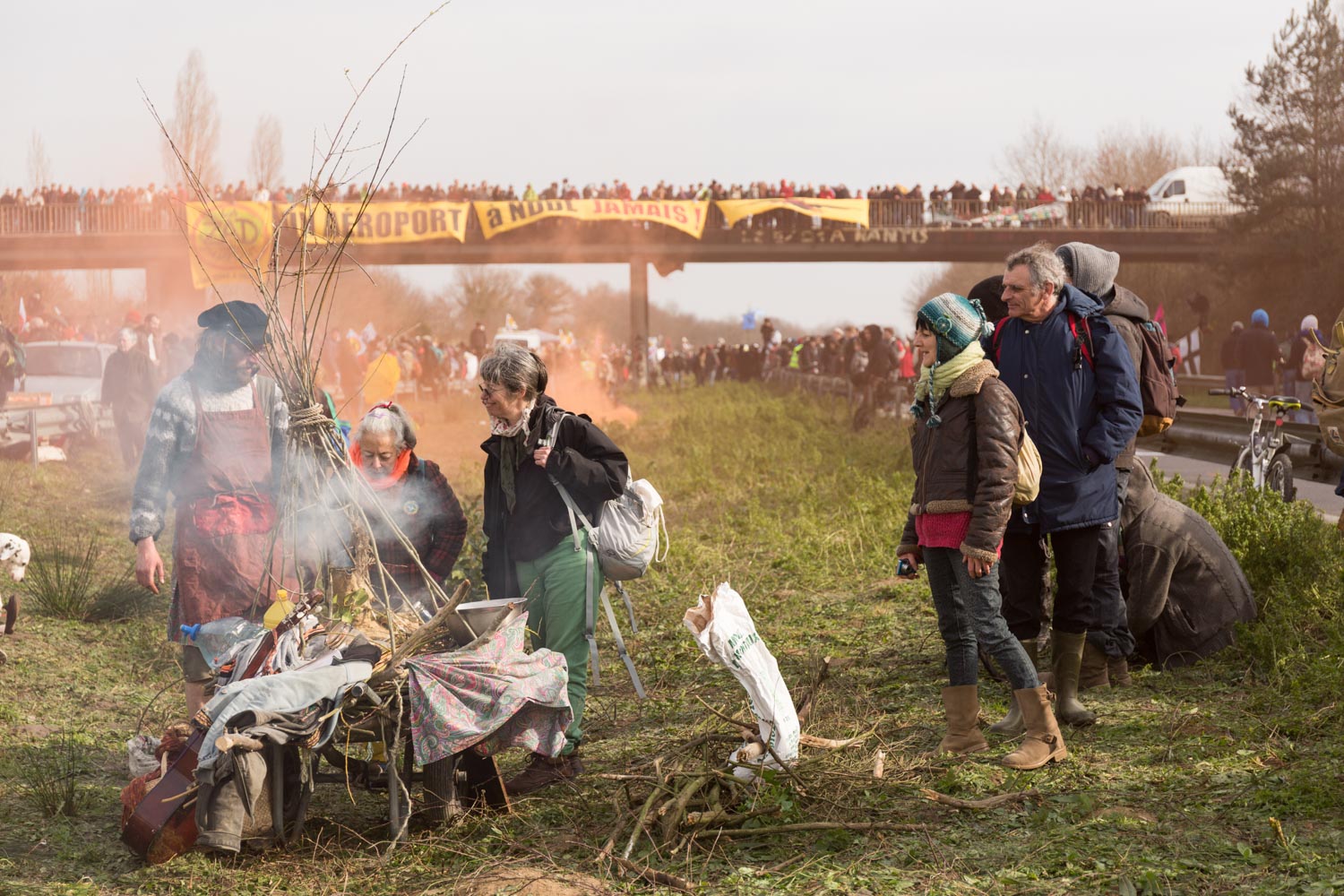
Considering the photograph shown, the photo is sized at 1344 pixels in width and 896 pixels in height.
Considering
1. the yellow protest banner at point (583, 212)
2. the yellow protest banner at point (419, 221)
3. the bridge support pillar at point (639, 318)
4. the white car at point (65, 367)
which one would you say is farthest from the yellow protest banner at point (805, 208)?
the white car at point (65, 367)

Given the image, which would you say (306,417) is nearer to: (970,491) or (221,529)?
(221,529)

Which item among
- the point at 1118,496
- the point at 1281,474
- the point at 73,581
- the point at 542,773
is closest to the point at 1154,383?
the point at 1118,496

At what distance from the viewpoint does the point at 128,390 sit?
1438 centimetres

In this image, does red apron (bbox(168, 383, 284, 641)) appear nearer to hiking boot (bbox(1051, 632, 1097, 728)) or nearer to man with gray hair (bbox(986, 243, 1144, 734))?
man with gray hair (bbox(986, 243, 1144, 734))

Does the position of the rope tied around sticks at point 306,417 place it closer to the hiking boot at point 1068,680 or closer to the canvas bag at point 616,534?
the canvas bag at point 616,534

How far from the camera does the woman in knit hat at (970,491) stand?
15.6 ft

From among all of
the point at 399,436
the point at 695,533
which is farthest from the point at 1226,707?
the point at 695,533

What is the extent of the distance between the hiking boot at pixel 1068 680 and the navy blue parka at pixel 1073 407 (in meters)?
0.51

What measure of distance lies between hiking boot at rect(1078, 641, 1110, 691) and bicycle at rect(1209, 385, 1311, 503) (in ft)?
16.7

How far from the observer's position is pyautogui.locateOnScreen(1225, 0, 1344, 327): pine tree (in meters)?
40.4

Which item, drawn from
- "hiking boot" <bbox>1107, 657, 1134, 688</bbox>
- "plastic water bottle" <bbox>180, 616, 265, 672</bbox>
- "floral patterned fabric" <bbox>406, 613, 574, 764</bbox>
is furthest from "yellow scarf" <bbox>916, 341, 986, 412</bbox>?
"plastic water bottle" <bbox>180, 616, 265, 672</bbox>

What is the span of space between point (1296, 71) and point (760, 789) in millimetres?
44851

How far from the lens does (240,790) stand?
13.1 feet

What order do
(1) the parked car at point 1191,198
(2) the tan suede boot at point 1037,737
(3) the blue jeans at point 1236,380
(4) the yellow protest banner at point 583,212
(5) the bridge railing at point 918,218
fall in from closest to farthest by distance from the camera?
(2) the tan suede boot at point 1037,737 → (3) the blue jeans at point 1236,380 → (5) the bridge railing at point 918,218 → (4) the yellow protest banner at point 583,212 → (1) the parked car at point 1191,198
